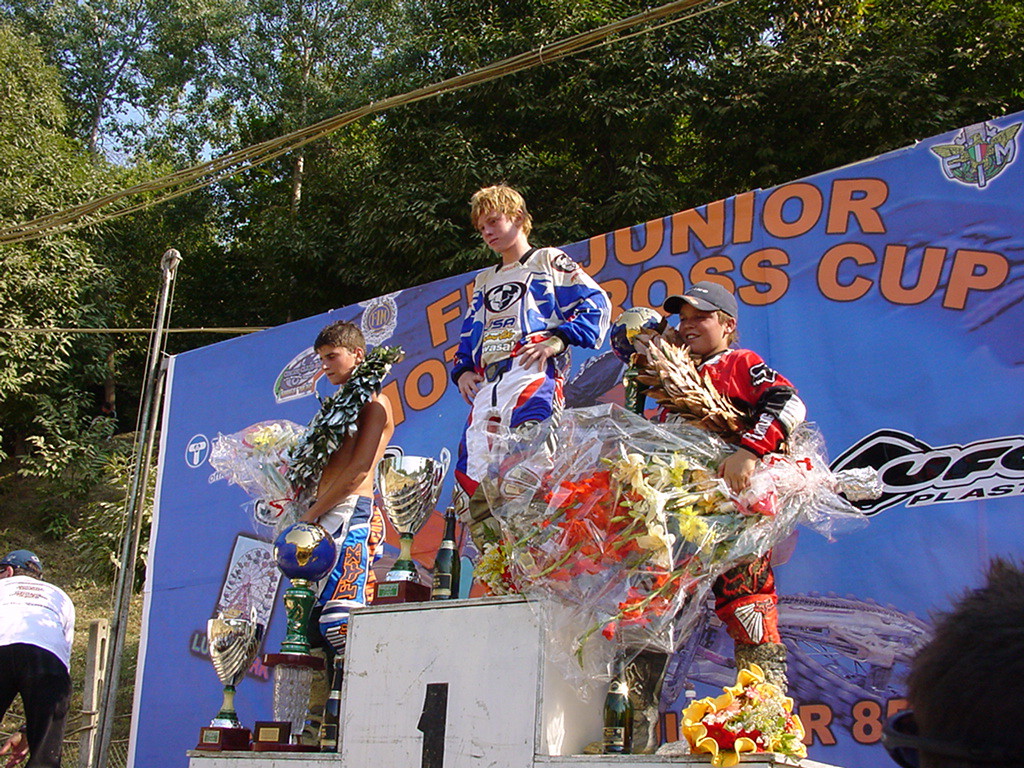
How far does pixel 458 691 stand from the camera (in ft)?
8.03

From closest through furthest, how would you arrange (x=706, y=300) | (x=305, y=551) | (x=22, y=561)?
1. (x=706, y=300)
2. (x=305, y=551)
3. (x=22, y=561)

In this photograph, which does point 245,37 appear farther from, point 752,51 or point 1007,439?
point 1007,439

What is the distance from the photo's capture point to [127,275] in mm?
13672

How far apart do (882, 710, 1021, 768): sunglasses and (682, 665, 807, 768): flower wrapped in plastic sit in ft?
4.14

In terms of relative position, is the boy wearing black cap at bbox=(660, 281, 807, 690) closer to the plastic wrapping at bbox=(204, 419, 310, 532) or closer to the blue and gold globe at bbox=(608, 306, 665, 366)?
the blue and gold globe at bbox=(608, 306, 665, 366)

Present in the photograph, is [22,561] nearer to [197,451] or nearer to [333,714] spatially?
[197,451]

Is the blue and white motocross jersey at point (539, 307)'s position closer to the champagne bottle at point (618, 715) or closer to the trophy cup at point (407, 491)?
the trophy cup at point (407, 491)

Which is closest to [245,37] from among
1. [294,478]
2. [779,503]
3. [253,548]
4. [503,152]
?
[503,152]

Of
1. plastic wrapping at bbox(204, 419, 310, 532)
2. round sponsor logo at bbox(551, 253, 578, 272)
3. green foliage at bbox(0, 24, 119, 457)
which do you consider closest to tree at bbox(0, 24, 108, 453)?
green foliage at bbox(0, 24, 119, 457)

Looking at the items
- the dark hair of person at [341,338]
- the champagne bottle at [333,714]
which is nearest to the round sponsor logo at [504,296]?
the dark hair of person at [341,338]

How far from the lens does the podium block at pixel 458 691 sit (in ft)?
7.68

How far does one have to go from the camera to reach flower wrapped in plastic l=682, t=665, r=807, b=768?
6.57 ft

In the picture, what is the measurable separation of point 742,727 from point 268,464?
2.00m

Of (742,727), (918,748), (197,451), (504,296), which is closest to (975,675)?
(918,748)
